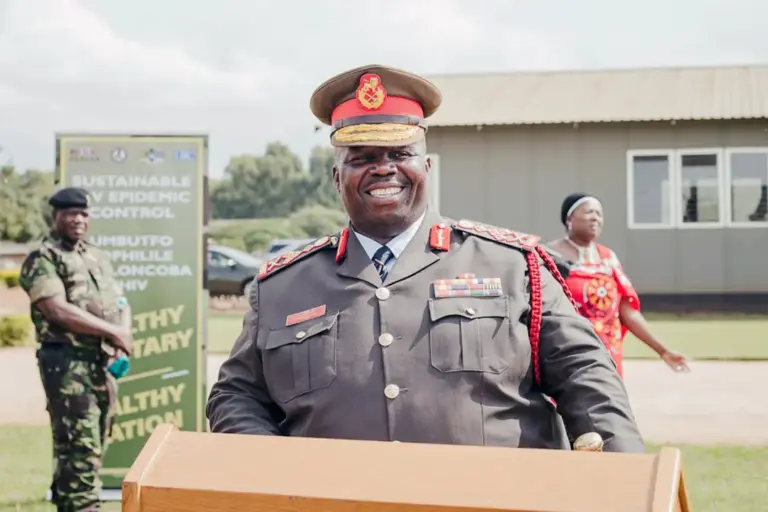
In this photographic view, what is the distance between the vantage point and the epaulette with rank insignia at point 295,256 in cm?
253

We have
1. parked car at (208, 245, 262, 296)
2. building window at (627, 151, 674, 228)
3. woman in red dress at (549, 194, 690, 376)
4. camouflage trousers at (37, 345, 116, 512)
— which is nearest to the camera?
camouflage trousers at (37, 345, 116, 512)

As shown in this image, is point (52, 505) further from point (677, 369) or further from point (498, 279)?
point (498, 279)

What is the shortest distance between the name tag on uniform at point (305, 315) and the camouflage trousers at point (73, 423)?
331 cm

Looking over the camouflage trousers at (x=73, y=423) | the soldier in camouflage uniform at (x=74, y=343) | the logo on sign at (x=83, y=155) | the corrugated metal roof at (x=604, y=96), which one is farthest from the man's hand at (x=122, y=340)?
the corrugated metal roof at (x=604, y=96)

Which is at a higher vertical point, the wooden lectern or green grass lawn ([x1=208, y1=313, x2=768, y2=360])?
the wooden lectern

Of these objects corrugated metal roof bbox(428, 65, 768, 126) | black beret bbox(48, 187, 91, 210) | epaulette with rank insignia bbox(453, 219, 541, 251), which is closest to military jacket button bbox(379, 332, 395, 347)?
epaulette with rank insignia bbox(453, 219, 541, 251)

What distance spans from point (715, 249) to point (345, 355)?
16.8 metres

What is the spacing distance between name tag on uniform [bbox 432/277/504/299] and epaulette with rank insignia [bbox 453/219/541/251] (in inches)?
4.7

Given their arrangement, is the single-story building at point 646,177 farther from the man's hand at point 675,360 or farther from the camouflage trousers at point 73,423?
the camouflage trousers at point 73,423

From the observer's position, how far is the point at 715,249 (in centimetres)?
1797

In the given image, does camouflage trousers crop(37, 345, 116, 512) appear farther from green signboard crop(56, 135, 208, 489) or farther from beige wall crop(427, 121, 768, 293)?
beige wall crop(427, 121, 768, 293)

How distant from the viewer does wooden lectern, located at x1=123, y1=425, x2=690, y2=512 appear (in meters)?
1.51

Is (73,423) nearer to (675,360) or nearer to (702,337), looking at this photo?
(675,360)

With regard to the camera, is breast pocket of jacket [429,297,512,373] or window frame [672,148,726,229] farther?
window frame [672,148,726,229]
